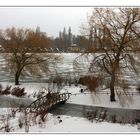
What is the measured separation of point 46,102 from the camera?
17.9ft

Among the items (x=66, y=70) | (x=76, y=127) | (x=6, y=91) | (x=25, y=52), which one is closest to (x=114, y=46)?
(x=66, y=70)

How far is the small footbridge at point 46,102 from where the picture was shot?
5.18 m

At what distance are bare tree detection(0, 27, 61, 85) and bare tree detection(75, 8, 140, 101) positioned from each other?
2.72 ft

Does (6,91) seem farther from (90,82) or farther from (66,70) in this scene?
(90,82)

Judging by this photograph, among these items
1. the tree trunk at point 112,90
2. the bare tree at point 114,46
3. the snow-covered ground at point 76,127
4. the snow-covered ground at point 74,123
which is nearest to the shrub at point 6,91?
the snow-covered ground at point 74,123

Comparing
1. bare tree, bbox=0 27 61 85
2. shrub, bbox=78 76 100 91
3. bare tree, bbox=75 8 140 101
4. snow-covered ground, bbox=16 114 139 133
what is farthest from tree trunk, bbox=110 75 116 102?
bare tree, bbox=0 27 61 85

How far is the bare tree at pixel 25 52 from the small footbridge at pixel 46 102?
53 centimetres

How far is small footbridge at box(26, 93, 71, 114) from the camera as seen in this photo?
5182mm

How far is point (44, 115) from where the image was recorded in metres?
5.10

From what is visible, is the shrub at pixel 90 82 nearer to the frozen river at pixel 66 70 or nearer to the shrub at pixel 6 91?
the frozen river at pixel 66 70

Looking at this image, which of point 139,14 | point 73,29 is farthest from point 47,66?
point 139,14

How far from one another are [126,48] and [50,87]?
63.0 inches
